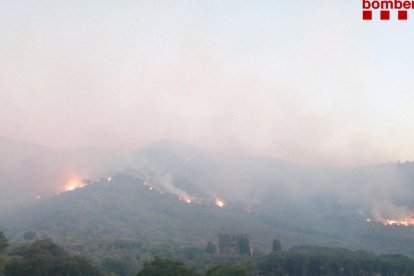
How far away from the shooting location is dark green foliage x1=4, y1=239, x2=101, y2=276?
49.9 metres

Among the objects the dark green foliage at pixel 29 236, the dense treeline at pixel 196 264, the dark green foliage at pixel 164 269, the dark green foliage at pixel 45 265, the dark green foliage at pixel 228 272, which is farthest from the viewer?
the dark green foliage at pixel 29 236

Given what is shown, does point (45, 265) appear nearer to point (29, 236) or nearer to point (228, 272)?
point (228, 272)

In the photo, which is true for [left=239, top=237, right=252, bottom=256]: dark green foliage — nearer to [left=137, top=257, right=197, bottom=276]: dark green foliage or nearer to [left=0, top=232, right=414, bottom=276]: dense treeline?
[left=0, top=232, right=414, bottom=276]: dense treeline

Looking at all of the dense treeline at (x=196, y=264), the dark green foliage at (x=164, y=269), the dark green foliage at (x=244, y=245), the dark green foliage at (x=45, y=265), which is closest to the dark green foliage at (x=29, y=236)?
the dense treeline at (x=196, y=264)

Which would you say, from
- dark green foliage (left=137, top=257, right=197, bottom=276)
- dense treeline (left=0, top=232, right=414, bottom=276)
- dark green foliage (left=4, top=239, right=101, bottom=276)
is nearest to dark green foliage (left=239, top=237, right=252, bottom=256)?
dense treeline (left=0, top=232, right=414, bottom=276)

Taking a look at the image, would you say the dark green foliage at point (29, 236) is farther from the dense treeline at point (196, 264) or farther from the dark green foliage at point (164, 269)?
the dark green foliage at point (164, 269)

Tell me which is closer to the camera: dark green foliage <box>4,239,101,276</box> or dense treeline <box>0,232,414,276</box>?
dark green foliage <box>4,239,101,276</box>

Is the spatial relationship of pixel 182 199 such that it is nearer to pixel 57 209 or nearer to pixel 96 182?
pixel 96 182

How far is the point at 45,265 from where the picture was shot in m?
Answer: 51.5

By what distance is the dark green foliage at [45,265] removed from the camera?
1965 inches

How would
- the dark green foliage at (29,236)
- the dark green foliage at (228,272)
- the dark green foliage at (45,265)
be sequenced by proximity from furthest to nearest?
1. the dark green foliage at (29,236)
2. the dark green foliage at (228,272)
3. the dark green foliage at (45,265)

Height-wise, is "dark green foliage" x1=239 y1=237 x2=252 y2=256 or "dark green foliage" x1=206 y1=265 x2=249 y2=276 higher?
"dark green foliage" x1=206 y1=265 x2=249 y2=276

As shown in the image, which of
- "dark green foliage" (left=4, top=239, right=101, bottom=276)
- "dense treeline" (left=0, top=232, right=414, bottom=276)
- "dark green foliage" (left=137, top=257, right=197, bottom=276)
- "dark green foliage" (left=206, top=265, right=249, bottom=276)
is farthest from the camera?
"dark green foliage" (left=206, top=265, right=249, bottom=276)

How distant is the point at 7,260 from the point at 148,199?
408ft
